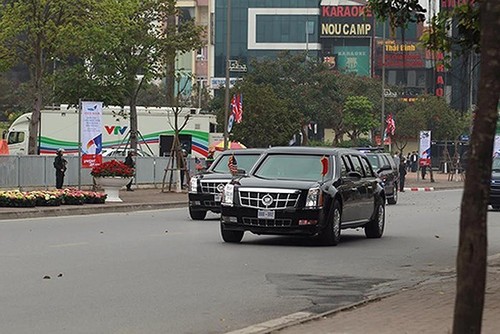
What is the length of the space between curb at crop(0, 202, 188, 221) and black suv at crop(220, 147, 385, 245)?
29.4ft

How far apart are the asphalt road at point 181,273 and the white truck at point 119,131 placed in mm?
36453

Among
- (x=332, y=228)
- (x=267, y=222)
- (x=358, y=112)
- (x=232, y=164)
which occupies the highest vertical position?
(x=358, y=112)

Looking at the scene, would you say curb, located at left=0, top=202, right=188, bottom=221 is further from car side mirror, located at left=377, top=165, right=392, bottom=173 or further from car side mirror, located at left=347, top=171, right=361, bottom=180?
car side mirror, located at left=347, top=171, right=361, bottom=180

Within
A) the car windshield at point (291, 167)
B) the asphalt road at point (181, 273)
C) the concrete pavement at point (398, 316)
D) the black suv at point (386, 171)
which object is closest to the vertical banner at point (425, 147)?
the black suv at point (386, 171)

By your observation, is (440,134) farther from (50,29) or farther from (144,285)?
(144,285)

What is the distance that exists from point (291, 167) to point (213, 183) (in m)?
6.95

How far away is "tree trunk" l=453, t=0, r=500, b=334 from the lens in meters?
7.15

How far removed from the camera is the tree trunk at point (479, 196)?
7148 mm

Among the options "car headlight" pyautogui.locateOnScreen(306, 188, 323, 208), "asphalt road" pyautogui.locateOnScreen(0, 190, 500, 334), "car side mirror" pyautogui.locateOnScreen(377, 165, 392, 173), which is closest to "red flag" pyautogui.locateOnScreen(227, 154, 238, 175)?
"asphalt road" pyautogui.locateOnScreen(0, 190, 500, 334)

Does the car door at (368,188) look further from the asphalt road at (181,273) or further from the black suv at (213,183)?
the black suv at (213,183)

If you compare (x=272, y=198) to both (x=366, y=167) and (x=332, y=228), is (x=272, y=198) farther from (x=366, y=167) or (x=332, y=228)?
(x=366, y=167)

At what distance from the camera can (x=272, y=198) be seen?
67.1 ft

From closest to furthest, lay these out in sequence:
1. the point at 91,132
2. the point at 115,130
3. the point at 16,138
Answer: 1. the point at 91,132
2. the point at 115,130
3. the point at 16,138

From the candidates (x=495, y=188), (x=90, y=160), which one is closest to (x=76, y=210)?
(x=90, y=160)
